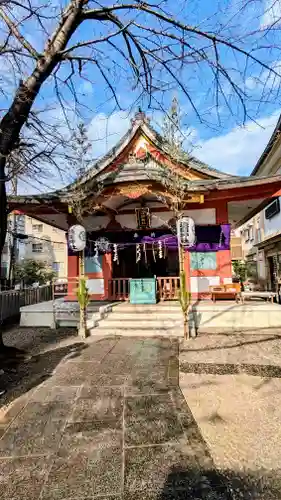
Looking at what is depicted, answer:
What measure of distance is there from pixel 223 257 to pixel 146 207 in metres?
3.33

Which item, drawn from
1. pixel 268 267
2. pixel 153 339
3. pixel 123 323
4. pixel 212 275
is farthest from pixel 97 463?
pixel 268 267

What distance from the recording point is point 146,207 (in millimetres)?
11070

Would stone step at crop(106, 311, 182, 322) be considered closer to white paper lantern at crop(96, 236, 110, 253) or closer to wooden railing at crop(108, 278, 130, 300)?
wooden railing at crop(108, 278, 130, 300)

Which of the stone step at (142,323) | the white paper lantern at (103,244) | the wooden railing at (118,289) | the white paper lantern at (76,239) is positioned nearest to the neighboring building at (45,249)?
the white paper lantern at (103,244)

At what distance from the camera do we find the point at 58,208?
33.8ft

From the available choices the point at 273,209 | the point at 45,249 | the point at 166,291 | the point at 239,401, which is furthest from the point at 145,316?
the point at 45,249

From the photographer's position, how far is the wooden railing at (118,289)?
1106cm

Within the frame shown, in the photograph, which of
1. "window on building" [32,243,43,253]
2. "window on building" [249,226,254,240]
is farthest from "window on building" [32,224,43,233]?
"window on building" [249,226,254,240]

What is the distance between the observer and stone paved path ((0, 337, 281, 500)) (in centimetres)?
244

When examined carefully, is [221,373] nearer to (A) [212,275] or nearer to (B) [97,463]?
(B) [97,463]

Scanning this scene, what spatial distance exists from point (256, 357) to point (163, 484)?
384cm

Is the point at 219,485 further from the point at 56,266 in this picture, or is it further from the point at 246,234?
the point at 56,266

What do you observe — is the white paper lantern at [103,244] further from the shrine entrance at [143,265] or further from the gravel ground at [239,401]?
the gravel ground at [239,401]

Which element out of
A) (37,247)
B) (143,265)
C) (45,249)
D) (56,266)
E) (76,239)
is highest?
(37,247)
